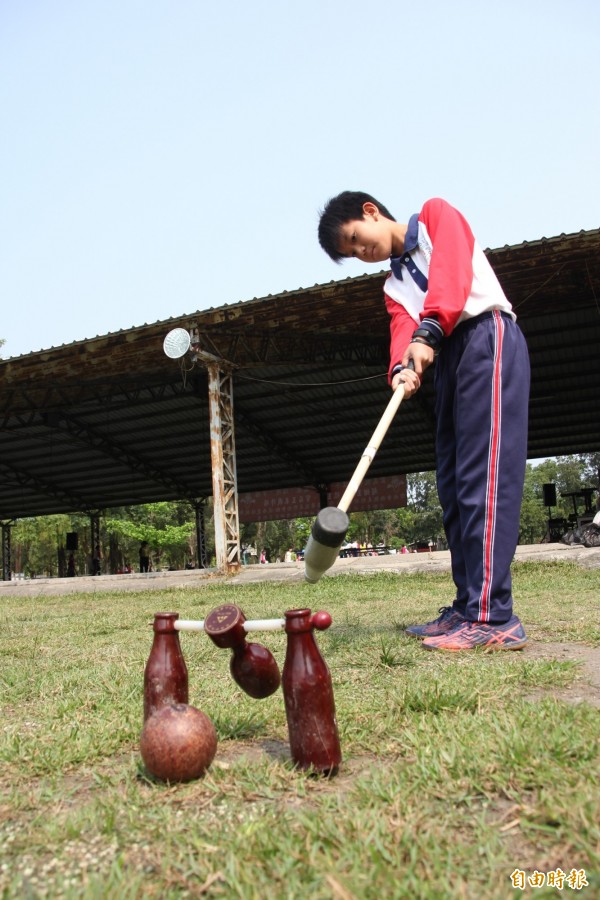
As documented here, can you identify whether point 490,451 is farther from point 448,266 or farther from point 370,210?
point 370,210

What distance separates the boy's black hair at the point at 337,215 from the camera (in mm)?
2916

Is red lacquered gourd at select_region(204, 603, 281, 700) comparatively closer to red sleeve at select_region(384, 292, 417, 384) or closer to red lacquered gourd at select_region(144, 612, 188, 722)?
red lacquered gourd at select_region(144, 612, 188, 722)

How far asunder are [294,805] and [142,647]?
7.75ft

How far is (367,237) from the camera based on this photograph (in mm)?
2918

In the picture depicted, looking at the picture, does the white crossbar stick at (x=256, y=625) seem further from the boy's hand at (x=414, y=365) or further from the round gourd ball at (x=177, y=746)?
the boy's hand at (x=414, y=365)

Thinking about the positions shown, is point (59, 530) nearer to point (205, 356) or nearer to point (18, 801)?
point (205, 356)

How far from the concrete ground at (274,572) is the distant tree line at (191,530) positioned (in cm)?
1815

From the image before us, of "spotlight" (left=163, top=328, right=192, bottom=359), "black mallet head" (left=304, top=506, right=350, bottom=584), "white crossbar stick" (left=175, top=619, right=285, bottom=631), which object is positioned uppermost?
"spotlight" (left=163, top=328, right=192, bottom=359)

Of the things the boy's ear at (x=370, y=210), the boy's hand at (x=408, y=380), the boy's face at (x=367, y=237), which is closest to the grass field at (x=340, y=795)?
the boy's hand at (x=408, y=380)

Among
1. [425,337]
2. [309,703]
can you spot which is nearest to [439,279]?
[425,337]

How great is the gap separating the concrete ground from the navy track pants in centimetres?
585

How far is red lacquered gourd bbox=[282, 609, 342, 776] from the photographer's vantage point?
55.0 inches

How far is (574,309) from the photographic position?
475 inches

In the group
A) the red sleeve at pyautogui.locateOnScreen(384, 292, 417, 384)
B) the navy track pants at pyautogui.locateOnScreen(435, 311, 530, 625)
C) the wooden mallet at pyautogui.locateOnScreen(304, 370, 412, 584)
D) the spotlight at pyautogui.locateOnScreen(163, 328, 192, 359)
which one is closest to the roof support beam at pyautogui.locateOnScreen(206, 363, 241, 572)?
the spotlight at pyautogui.locateOnScreen(163, 328, 192, 359)
